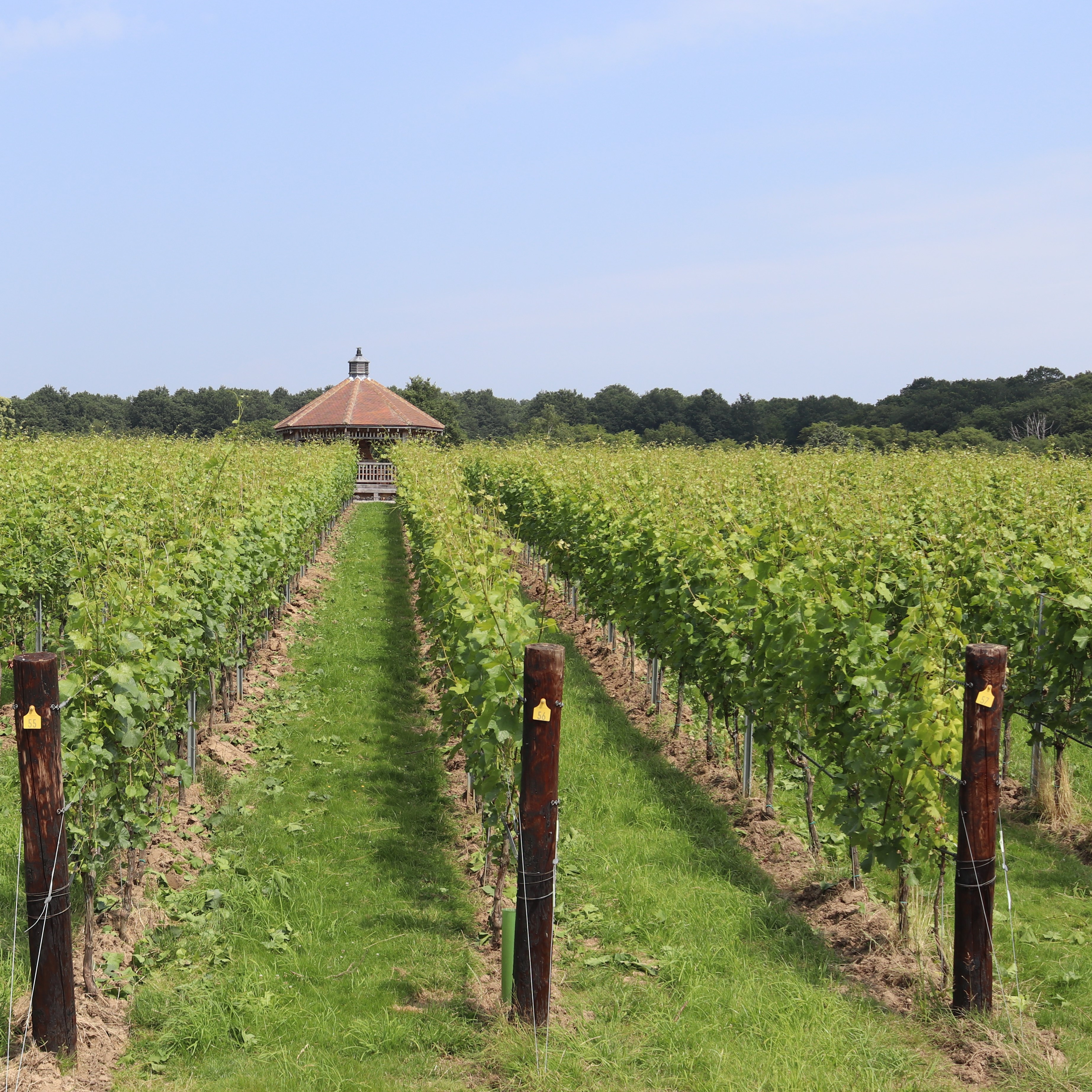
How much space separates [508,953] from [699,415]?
88.8 meters

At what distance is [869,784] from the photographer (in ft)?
16.3

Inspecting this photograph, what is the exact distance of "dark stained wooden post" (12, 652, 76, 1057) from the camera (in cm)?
389

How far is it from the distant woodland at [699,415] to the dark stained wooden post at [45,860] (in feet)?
71.5

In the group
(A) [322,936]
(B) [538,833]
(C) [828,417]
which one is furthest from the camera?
(C) [828,417]

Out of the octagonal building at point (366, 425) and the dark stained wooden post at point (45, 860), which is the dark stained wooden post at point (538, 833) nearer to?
the dark stained wooden post at point (45, 860)

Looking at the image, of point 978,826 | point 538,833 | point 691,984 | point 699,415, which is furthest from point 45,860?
point 699,415

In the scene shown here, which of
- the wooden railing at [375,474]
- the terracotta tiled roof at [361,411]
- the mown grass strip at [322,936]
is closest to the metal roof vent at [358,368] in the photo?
the terracotta tiled roof at [361,411]

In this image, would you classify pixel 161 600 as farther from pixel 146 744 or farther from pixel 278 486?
pixel 278 486

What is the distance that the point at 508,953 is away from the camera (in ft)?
14.8

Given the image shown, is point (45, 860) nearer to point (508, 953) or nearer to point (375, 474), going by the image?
point (508, 953)

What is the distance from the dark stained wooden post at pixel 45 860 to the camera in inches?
153

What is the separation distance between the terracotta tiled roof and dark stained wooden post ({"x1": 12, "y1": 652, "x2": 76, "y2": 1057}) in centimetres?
4043

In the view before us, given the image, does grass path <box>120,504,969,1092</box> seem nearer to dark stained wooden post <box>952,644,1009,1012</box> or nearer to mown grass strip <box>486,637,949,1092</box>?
mown grass strip <box>486,637,949,1092</box>

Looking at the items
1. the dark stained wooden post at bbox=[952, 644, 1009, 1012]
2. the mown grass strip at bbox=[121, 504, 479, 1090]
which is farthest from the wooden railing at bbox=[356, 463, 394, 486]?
the dark stained wooden post at bbox=[952, 644, 1009, 1012]
